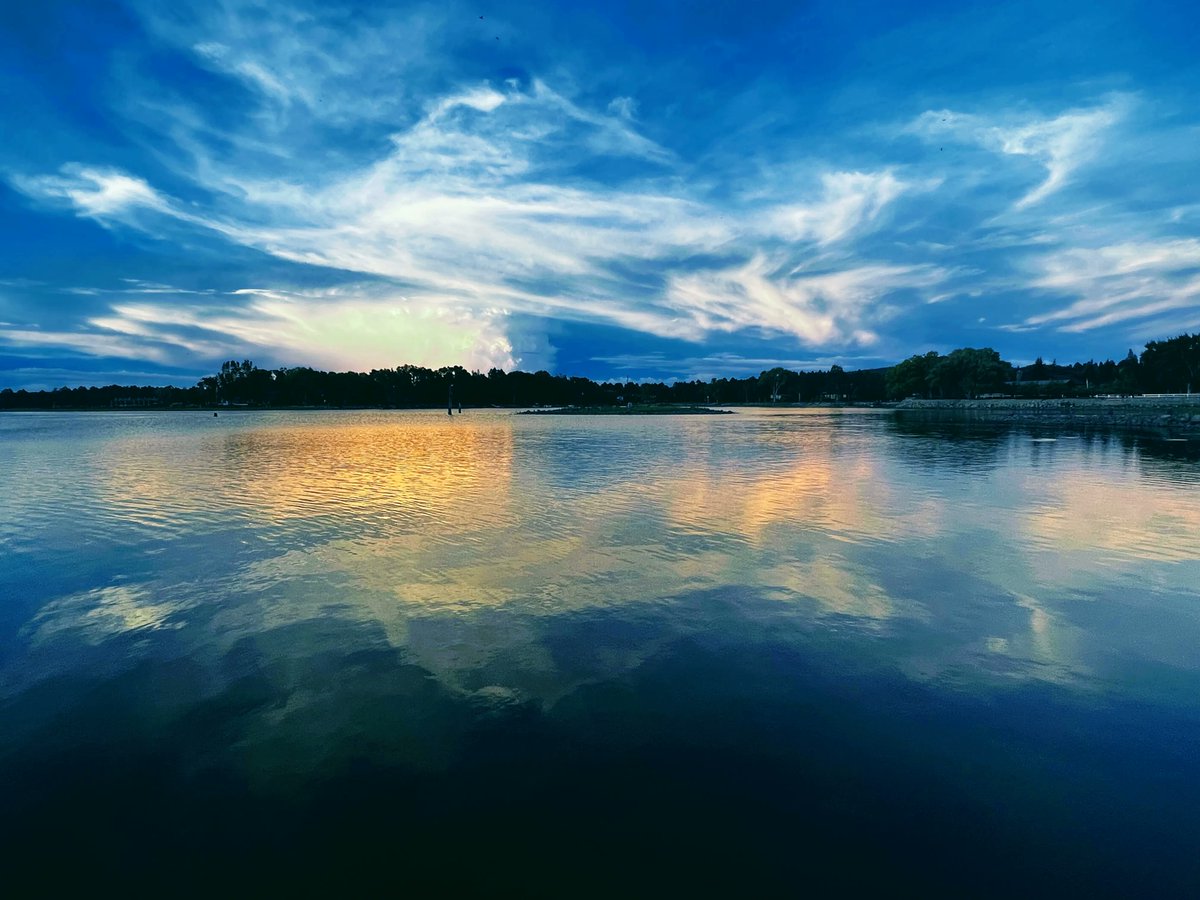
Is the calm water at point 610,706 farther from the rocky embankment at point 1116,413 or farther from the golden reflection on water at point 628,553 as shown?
the rocky embankment at point 1116,413

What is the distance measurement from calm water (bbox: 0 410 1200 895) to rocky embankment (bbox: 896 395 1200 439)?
69.1 meters

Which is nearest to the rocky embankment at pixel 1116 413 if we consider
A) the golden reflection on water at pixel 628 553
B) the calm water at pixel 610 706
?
the golden reflection on water at pixel 628 553

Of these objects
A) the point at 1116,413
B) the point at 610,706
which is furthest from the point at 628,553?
the point at 1116,413

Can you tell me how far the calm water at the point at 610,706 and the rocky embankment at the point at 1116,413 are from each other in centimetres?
6909

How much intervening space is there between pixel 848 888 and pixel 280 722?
714cm

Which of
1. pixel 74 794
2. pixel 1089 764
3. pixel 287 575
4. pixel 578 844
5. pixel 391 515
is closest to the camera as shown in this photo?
pixel 578 844

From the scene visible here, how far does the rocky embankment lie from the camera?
8012 centimetres

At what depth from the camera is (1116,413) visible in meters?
113

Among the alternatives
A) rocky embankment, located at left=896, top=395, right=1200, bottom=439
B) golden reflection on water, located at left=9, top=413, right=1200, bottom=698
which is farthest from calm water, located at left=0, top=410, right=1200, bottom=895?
rocky embankment, located at left=896, top=395, right=1200, bottom=439

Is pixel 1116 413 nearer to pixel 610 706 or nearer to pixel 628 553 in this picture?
pixel 628 553

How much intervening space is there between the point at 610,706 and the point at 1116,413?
141 metres

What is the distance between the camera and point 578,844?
614 centimetres

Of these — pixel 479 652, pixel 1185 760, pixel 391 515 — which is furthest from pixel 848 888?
pixel 391 515

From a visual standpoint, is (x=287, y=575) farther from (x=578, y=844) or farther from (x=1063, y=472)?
(x=1063, y=472)
